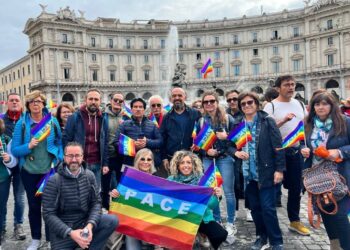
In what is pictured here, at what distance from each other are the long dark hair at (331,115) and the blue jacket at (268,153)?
45 cm

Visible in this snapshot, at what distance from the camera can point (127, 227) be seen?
A: 4441mm

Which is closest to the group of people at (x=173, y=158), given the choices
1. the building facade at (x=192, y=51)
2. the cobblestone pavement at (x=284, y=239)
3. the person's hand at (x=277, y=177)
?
the person's hand at (x=277, y=177)

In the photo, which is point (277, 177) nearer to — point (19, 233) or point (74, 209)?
point (74, 209)

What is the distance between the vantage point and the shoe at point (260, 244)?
15.8 feet

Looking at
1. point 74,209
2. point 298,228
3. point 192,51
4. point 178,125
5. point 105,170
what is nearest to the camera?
point 74,209

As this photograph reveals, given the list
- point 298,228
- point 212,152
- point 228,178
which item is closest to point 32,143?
point 212,152

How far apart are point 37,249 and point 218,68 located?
60.4 m

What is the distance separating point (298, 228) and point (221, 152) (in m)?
1.67

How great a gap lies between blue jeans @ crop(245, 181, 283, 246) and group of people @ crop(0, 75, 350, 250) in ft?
0.04

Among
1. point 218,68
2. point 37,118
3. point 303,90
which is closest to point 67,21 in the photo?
point 218,68

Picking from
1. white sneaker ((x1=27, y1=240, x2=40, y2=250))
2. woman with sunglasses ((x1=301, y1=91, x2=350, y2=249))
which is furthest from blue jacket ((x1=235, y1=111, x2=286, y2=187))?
white sneaker ((x1=27, y1=240, x2=40, y2=250))

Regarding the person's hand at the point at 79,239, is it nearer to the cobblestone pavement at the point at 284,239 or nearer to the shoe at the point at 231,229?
the cobblestone pavement at the point at 284,239

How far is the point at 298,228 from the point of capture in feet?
17.8

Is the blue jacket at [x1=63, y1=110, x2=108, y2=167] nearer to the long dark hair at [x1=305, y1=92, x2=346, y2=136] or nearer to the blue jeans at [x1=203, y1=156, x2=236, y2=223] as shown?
the blue jeans at [x1=203, y1=156, x2=236, y2=223]
